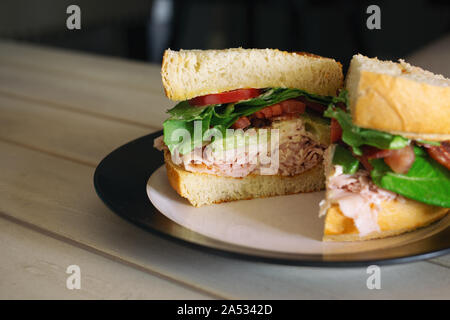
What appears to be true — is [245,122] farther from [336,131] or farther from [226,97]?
[336,131]

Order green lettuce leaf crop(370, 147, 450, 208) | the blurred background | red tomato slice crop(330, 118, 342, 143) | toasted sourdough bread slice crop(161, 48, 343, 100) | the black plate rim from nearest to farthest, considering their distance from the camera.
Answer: the black plate rim → green lettuce leaf crop(370, 147, 450, 208) → red tomato slice crop(330, 118, 342, 143) → toasted sourdough bread slice crop(161, 48, 343, 100) → the blurred background

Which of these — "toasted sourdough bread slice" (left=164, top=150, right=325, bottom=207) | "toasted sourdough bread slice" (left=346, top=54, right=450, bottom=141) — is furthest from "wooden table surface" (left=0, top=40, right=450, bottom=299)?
"toasted sourdough bread slice" (left=346, top=54, right=450, bottom=141)

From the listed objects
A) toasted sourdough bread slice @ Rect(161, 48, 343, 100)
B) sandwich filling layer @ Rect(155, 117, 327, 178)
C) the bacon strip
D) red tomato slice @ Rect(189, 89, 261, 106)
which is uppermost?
toasted sourdough bread slice @ Rect(161, 48, 343, 100)

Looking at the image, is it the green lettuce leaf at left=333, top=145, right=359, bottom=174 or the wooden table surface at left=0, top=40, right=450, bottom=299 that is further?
the green lettuce leaf at left=333, top=145, right=359, bottom=174

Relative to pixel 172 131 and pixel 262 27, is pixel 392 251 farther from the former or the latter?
pixel 262 27

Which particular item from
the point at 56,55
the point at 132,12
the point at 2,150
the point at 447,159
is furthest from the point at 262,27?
the point at 447,159

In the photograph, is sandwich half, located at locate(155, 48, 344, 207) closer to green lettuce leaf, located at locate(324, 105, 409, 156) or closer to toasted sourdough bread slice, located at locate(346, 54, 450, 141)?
green lettuce leaf, located at locate(324, 105, 409, 156)

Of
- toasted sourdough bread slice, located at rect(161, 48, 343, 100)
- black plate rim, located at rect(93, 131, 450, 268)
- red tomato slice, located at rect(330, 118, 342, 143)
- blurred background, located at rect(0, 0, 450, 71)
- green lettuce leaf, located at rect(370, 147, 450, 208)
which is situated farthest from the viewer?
blurred background, located at rect(0, 0, 450, 71)

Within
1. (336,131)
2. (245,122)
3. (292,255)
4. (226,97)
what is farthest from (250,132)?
(292,255)
